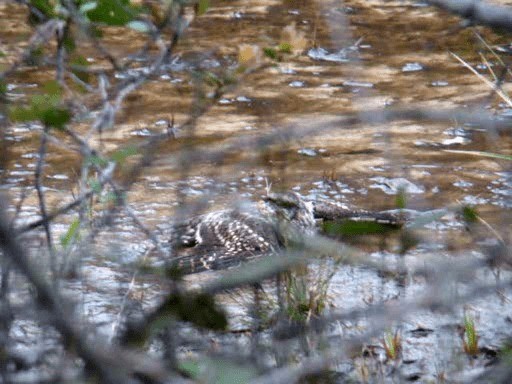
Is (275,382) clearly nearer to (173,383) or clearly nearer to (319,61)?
(173,383)

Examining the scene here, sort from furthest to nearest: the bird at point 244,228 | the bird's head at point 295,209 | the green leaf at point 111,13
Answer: the bird at point 244,228 < the bird's head at point 295,209 < the green leaf at point 111,13

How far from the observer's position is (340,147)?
7648 millimetres

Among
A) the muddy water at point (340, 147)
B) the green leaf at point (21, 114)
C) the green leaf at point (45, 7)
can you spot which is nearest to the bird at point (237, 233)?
the muddy water at point (340, 147)

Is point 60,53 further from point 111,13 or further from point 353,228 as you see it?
point 353,228

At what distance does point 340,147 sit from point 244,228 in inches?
73.9

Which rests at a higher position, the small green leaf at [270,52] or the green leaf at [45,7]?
the green leaf at [45,7]

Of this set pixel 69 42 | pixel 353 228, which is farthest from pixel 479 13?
pixel 69 42

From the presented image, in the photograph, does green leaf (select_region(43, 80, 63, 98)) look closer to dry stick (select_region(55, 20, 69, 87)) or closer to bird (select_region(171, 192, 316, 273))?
dry stick (select_region(55, 20, 69, 87))

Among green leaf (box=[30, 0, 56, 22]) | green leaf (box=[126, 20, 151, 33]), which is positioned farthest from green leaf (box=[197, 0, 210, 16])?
green leaf (box=[30, 0, 56, 22])

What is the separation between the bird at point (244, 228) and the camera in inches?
220

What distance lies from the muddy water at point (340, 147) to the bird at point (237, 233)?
227mm

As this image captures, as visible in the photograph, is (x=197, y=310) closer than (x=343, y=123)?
Yes

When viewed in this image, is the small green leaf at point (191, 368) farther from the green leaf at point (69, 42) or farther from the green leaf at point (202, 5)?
the green leaf at point (69, 42)

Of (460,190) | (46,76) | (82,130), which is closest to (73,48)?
(460,190)
